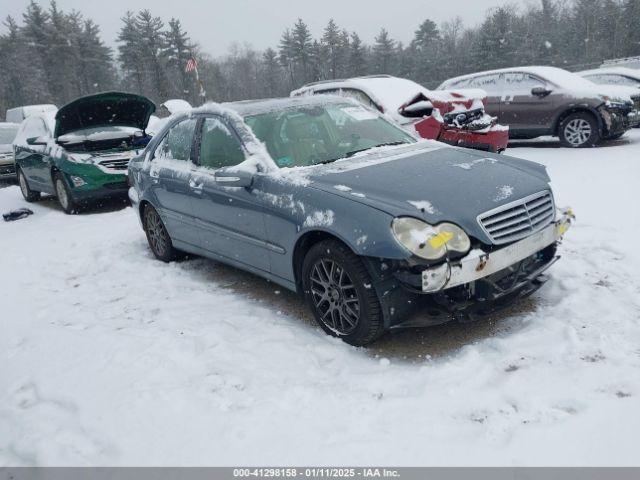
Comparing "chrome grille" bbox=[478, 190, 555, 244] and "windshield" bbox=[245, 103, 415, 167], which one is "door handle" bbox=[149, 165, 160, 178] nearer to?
"windshield" bbox=[245, 103, 415, 167]

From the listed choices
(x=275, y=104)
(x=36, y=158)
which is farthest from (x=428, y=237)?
(x=36, y=158)

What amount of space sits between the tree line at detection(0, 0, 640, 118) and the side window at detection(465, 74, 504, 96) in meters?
30.6

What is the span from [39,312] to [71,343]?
97 cm

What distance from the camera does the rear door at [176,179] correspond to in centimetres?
458

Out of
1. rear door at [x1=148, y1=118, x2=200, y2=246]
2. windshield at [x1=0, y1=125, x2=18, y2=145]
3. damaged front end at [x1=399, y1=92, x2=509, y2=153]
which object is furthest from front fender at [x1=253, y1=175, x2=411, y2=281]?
windshield at [x1=0, y1=125, x2=18, y2=145]

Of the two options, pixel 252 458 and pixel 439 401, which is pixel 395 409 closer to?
pixel 439 401

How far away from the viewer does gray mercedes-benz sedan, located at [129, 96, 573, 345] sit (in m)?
2.91

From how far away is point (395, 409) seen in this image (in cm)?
266

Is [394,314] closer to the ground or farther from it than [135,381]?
farther from it

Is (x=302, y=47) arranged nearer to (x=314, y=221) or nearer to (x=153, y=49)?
(x=153, y=49)

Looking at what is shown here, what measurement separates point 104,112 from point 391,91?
488 cm

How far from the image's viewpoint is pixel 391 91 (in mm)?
8867

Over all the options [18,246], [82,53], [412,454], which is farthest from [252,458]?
[82,53]

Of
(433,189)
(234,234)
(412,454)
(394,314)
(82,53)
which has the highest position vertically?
(82,53)
